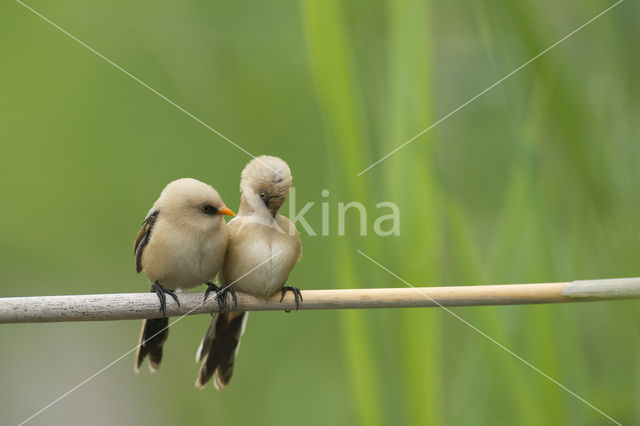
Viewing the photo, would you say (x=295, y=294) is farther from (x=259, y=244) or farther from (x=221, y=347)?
(x=221, y=347)

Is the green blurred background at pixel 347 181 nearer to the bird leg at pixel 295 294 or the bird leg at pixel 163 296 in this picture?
the bird leg at pixel 295 294

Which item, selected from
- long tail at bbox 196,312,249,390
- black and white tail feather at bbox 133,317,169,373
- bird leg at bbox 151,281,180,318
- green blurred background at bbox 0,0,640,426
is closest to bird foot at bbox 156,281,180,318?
bird leg at bbox 151,281,180,318

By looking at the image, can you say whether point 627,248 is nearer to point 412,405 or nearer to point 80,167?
point 412,405

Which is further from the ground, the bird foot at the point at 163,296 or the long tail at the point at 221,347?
the bird foot at the point at 163,296

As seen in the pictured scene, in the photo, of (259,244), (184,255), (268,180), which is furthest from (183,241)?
(268,180)

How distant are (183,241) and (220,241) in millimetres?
94

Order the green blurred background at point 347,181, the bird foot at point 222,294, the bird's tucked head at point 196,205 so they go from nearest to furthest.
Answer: the green blurred background at point 347,181 < the bird foot at point 222,294 < the bird's tucked head at point 196,205

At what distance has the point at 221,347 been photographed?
2.03 meters

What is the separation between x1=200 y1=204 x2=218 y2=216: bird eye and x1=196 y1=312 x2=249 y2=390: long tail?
13.3 inches

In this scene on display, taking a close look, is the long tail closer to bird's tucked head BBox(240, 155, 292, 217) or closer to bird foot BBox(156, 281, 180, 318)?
bird foot BBox(156, 281, 180, 318)

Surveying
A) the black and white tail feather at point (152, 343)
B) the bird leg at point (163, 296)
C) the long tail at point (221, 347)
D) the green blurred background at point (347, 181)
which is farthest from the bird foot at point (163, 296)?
the green blurred background at point (347, 181)

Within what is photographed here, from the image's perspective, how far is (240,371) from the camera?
2.67m

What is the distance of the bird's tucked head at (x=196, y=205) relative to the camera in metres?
1.80

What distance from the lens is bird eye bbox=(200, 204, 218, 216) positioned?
1.81 metres
